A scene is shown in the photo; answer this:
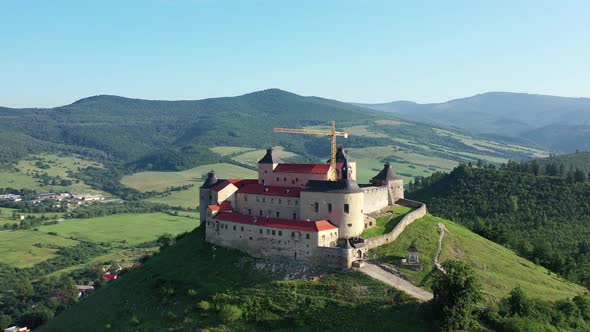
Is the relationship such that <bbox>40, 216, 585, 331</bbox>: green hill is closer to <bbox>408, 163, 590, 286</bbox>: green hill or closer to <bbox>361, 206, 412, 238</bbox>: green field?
<bbox>361, 206, 412, 238</bbox>: green field

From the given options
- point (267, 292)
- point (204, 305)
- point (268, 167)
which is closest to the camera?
point (204, 305)

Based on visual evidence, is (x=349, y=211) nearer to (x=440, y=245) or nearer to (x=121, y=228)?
(x=440, y=245)

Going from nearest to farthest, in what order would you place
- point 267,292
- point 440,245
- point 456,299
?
point 456,299, point 267,292, point 440,245

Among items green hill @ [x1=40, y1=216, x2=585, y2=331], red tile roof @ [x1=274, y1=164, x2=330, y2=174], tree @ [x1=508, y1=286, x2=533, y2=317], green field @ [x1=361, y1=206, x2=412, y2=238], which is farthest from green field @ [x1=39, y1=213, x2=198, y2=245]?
tree @ [x1=508, y1=286, x2=533, y2=317]

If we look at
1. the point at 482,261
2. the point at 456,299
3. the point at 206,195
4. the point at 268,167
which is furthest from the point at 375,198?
the point at 456,299

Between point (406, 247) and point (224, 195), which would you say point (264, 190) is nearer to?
point (224, 195)

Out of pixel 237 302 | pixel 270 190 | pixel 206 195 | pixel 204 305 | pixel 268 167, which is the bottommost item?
pixel 204 305

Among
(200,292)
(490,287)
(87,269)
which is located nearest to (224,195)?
(200,292)
